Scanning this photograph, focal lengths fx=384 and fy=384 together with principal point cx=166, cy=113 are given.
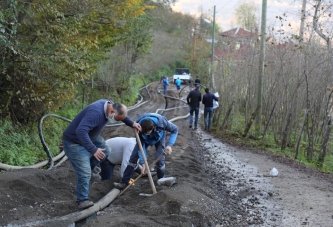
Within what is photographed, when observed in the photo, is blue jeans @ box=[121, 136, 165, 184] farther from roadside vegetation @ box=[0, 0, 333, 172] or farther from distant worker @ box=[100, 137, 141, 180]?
roadside vegetation @ box=[0, 0, 333, 172]

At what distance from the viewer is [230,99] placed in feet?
57.2

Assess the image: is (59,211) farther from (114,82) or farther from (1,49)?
(114,82)

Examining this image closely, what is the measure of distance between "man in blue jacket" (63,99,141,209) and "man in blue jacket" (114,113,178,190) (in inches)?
29.0

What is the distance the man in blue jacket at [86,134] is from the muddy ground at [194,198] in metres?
0.58

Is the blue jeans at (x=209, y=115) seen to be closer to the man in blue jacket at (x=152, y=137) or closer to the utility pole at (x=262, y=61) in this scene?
the utility pole at (x=262, y=61)

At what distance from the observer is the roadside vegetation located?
9734 millimetres

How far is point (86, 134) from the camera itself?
218 inches

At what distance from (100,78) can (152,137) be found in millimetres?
16376

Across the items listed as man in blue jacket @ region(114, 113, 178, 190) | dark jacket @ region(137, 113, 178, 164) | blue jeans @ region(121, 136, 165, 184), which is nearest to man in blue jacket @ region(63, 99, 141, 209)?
man in blue jacket @ region(114, 113, 178, 190)

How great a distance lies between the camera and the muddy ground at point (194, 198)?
5695 mm

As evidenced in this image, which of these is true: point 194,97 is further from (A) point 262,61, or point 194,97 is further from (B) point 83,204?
(B) point 83,204

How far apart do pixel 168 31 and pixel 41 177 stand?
59458 mm

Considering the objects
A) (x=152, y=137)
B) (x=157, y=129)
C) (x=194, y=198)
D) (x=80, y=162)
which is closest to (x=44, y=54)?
(x=152, y=137)

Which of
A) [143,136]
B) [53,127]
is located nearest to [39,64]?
[53,127]
